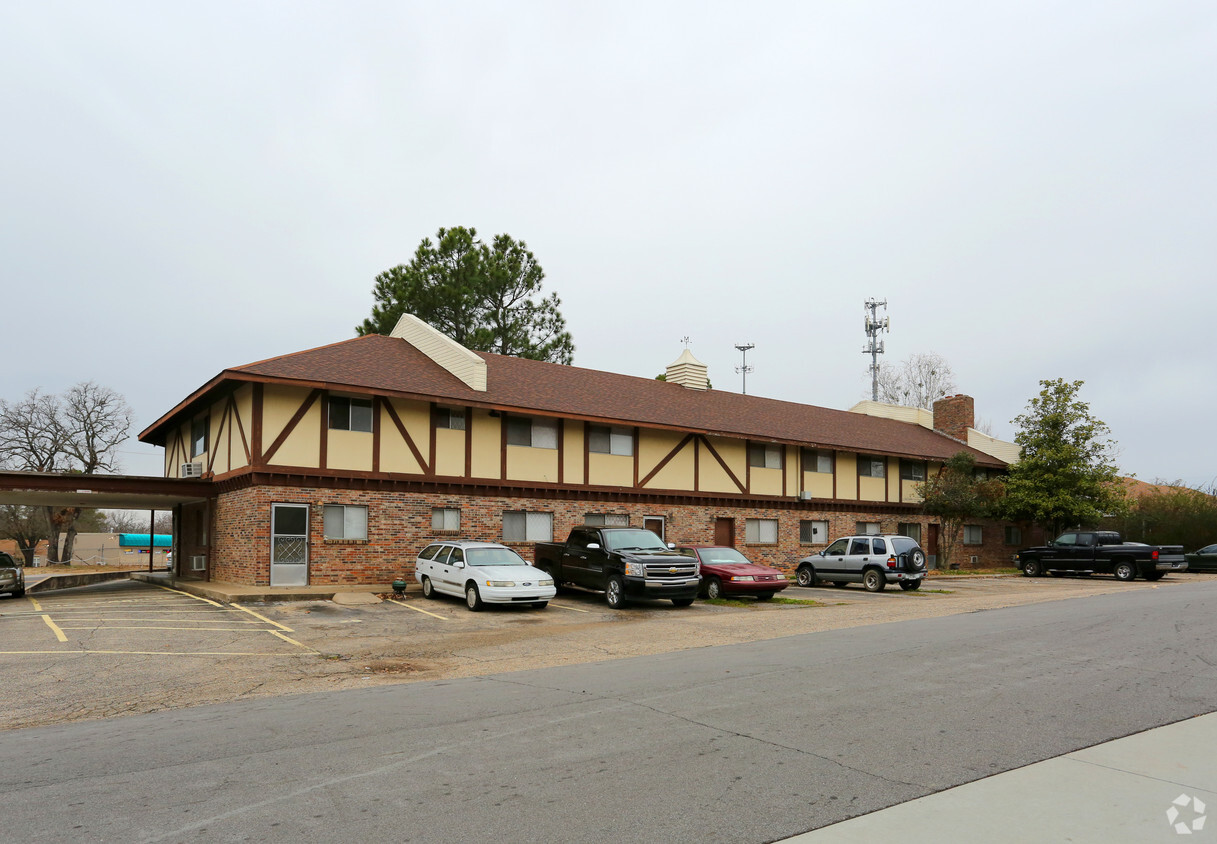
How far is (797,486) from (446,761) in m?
29.4

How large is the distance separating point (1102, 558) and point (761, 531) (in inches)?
506

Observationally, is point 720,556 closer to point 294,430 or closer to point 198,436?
point 294,430

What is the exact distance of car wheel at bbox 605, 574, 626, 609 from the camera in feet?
66.8

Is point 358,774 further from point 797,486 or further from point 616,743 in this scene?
point 797,486

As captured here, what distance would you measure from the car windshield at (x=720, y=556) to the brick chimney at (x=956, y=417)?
26.5 m

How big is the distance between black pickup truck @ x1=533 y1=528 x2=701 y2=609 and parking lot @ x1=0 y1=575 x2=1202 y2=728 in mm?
505

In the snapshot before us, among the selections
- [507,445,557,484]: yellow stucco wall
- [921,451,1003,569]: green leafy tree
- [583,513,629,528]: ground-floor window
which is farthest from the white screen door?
[921,451,1003,569]: green leafy tree

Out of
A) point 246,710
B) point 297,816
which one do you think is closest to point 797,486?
point 246,710

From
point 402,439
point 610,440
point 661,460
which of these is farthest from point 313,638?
point 661,460

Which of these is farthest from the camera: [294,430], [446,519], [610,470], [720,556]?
[610,470]

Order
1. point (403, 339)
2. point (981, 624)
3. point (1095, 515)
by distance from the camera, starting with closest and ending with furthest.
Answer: point (981, 624), point (403, 339), point (1095, 515)

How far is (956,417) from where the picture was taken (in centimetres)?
4609

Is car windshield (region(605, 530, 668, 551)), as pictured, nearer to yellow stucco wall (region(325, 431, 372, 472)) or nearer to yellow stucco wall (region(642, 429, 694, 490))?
yellow stucco wall (region(325, 431, 372, 472))

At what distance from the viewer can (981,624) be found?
1518cm
